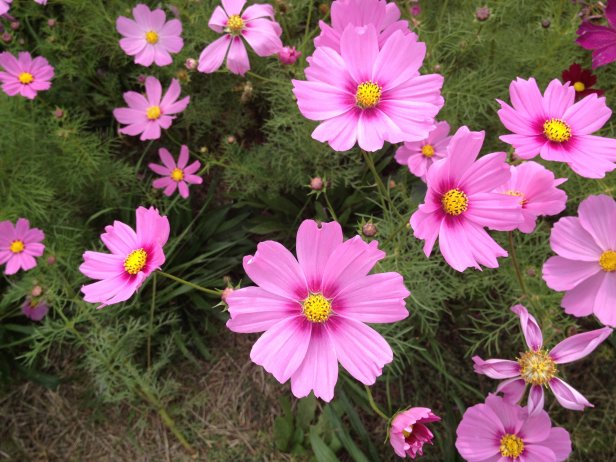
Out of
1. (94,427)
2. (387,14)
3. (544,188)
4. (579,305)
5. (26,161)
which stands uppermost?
(387,14)

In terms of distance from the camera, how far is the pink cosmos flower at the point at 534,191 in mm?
1004

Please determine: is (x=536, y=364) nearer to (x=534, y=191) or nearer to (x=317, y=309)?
(x=534, y=191)

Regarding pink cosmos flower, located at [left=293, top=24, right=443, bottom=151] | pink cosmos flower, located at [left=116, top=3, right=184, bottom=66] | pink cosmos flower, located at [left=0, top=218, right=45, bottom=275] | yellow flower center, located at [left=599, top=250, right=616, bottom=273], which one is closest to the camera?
pink cosmos flower, located at [left=293, top=24, right=443, bottom=151]

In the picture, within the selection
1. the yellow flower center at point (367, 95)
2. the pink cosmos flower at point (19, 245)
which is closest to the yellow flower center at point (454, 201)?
the yellow flower center at point (367, 95)

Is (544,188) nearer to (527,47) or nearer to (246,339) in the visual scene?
(527,47)

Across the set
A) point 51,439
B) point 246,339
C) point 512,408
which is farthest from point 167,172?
point 512,408

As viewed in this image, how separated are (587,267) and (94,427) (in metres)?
1.80

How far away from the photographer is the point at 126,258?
40.8 inches

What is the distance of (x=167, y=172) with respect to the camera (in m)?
1.73

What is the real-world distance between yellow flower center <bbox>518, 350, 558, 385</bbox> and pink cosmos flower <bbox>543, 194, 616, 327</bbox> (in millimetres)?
128

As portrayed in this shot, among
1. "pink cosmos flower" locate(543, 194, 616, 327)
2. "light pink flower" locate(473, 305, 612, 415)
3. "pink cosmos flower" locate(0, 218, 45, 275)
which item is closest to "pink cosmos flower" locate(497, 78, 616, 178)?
"pink cosmos flower" locate(543, 194, 616, 327)

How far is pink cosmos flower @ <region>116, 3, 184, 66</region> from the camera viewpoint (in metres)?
1.68

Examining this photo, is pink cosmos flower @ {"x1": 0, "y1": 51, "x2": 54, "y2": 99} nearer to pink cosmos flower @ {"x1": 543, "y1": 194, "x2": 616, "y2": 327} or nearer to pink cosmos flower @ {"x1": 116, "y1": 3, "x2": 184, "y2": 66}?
pink cosmos flower @ {"x1": 116, "y1": 3, "x2": 184, "y2": 66}

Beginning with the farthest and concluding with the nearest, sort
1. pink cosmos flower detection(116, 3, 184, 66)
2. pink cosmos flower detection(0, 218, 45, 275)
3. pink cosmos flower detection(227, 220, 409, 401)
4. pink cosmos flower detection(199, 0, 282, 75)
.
Answer: pink cosmos flower detection(116, 3, 184, 66), pink cosmos flower detection(0, 218, 45, 275), pink cosmos flower detection(199, 0, 282, 75), pink cosmos flower detection(227, 220, 409, 401)
